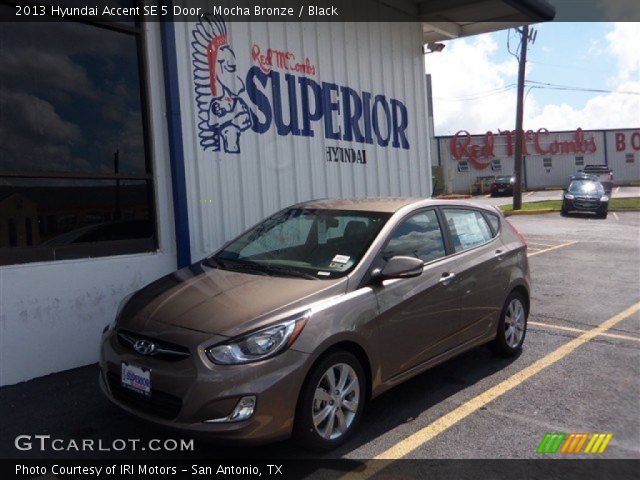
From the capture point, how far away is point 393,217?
432 centimetres

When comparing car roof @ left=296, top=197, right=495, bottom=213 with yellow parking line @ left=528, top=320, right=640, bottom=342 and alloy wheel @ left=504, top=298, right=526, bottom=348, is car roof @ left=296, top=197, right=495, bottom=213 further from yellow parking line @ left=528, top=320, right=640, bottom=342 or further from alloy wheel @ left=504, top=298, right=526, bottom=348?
yellow parking line @ left=528, top=320, right=640, bottom=342

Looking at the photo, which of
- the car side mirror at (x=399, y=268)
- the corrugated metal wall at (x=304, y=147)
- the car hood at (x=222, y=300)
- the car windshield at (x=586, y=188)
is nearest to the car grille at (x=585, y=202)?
the car windshield at (x=586, y=188)

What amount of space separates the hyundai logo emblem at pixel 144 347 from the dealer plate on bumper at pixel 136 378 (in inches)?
3.7

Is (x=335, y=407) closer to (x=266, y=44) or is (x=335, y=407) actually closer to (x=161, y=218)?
(x=161, y=218)

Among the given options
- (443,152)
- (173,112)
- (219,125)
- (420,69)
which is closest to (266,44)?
(219,125)

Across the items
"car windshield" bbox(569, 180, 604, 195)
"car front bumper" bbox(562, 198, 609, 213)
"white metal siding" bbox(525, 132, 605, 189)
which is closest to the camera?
"car front bumper" bbox(562, 198, 609, 213)

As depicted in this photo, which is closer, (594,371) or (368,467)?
(368,467)

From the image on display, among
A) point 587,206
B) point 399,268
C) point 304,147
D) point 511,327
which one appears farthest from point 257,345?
point 587,206

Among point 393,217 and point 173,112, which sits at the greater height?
point 173,112

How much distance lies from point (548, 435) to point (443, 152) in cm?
4298

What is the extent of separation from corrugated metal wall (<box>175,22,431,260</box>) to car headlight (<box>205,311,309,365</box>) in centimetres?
323

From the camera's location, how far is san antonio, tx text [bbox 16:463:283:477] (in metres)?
3.32

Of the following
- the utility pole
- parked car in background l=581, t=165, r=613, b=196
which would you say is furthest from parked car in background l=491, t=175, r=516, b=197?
the utility pole

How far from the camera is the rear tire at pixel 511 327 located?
17.1 ft
